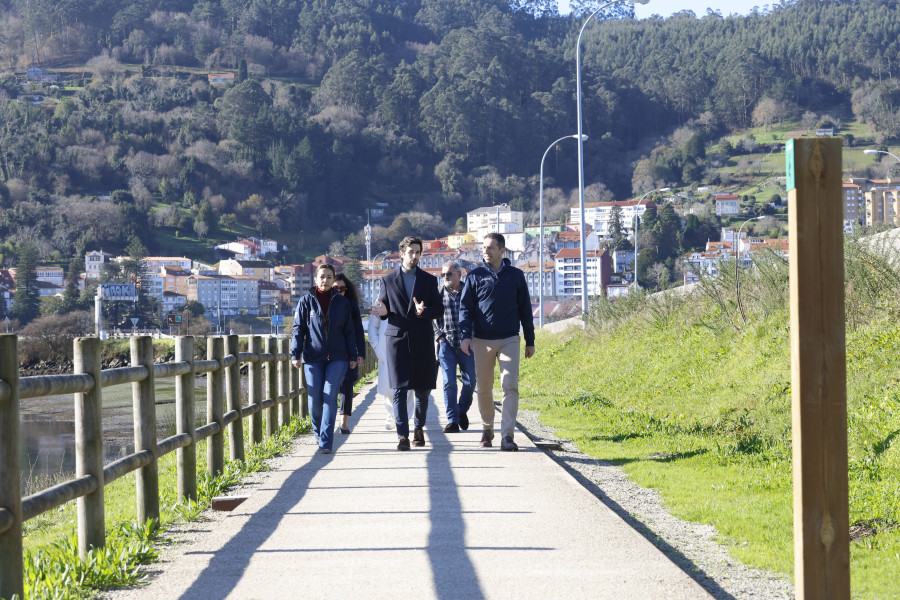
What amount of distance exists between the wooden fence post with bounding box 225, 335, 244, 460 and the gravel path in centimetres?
293

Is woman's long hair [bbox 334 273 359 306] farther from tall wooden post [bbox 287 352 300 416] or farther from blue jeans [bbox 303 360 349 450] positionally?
tall wooden post [bbox 287 352 300 416]

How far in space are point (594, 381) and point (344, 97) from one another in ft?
606

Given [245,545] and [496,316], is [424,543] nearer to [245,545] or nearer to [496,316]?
[245,545]

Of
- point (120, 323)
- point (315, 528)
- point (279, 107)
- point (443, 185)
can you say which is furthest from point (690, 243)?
point (315, 528)

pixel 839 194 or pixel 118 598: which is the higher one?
pixel 839 194

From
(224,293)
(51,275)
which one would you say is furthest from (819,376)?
(224,293)

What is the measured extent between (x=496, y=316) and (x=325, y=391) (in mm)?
1852

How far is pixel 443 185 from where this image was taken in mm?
185125

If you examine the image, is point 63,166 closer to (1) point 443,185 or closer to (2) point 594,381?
(1) point 443,185

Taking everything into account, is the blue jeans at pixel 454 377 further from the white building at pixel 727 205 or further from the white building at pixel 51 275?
the white building at pixel 51 275

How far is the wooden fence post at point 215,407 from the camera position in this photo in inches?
331

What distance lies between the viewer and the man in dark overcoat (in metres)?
9.97

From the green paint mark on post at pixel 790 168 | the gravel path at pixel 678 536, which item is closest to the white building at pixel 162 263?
the gravel path at pixel 678 536

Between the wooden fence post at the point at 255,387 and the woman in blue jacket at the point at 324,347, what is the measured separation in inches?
25.5
